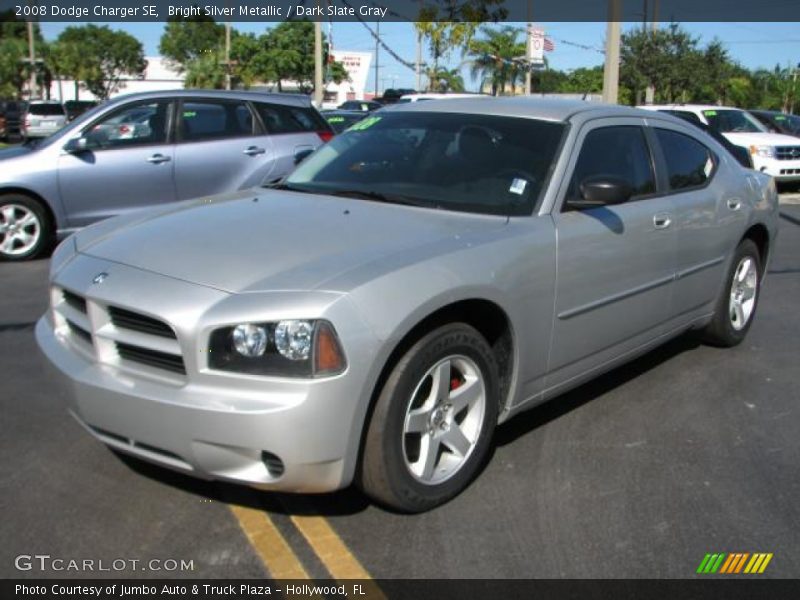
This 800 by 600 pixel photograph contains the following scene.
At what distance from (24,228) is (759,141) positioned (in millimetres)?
13213

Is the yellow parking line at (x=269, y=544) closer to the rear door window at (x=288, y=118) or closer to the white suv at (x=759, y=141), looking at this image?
the rear door window at (x=288, y=118)

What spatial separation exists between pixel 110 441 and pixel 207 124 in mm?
6401

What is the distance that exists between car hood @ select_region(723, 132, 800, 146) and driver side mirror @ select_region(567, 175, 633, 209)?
42.4 feet

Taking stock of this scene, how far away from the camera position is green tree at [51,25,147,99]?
62.8 meters

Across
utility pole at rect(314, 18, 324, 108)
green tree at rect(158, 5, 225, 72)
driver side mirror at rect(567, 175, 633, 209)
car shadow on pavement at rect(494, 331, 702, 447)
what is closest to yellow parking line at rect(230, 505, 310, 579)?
car shadow on pavement at rect(494, 331, 702, 447)

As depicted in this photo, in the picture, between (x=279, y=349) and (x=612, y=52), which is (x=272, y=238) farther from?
(x=612, y=52)

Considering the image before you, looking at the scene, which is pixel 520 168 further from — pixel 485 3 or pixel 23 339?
pixel 485 3

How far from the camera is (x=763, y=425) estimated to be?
171 inches

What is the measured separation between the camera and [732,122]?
16.6 metres

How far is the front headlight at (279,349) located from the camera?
9.10 feet

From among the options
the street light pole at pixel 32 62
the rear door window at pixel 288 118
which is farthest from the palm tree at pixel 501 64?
the rear door window at pixel 288 118

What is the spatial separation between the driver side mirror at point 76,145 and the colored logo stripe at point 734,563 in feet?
23.5

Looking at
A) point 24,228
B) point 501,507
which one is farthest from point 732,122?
point 501,507

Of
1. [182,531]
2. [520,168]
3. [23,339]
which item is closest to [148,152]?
[23,339]
